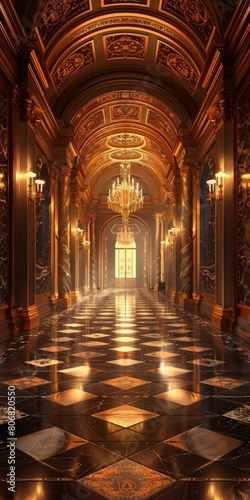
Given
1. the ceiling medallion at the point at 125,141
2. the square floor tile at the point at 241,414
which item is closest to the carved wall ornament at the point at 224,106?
the square floor tile at the point at 241,414

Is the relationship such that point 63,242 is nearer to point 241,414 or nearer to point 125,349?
point 125,349

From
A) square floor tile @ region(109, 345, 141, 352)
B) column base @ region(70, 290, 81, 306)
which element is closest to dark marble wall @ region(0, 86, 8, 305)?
square floor tile @ region(109, 345, 141, 352)

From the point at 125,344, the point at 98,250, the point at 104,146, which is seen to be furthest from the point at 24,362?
the point at 98,250

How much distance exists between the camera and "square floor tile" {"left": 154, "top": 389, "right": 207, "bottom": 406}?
3.81 meters

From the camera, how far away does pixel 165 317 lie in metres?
11.0

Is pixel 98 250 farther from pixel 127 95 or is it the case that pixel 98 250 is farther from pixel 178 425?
pixel 178 425

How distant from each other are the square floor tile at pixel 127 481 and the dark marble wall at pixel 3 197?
17.8ft

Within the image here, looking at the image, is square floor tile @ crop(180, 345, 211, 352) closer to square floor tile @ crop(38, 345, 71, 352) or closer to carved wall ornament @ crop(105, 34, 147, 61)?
Answer: square floor tile @ crop(38, 345, 71, 352)

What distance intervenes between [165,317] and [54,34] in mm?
7468

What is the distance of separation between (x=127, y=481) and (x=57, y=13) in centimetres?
1060

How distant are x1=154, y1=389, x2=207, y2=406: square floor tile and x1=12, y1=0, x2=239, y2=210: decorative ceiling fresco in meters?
7.30

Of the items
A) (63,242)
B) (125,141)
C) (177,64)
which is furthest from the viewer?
(125,141)

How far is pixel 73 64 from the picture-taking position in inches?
515

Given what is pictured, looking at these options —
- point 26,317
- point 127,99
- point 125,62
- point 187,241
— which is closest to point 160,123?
point 127,99
